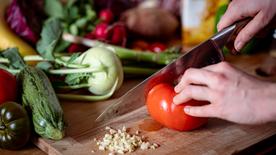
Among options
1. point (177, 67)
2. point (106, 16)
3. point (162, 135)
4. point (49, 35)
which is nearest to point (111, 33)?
point (106, 16)

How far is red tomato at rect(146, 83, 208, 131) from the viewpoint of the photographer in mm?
1224

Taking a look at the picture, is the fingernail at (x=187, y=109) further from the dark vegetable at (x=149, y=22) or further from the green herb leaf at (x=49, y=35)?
the dark vegetable at (x=149, y=22)

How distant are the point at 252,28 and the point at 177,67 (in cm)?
25

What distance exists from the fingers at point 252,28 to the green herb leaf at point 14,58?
65 centimetres

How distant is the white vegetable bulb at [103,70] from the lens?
1.43 meters

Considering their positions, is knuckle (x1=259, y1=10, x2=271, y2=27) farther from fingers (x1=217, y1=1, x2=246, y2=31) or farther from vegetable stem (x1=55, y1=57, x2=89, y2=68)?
vegetable stem (x1=55, y1=57, x2=89, y2=68)

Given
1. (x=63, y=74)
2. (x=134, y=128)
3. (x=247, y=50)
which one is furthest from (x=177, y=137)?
(x=247, y=50)

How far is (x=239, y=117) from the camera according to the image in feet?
3.51

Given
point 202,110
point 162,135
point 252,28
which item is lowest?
point 162,135

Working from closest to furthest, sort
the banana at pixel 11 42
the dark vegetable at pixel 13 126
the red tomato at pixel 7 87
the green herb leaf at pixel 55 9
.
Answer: the dark vegetable at pixel 13 126 < the red tomato at pixel 7 87 < the banana at pixel 11 42 < the green herb leaf at pixel 55 9

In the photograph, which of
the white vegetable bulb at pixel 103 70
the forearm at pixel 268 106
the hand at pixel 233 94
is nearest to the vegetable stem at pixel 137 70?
the white vegetable bulb at pixel 103 70

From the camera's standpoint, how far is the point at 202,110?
3.75 ft

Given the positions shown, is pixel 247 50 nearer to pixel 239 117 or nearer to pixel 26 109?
pixel 239 117

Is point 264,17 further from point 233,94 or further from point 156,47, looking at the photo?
point 156,47
